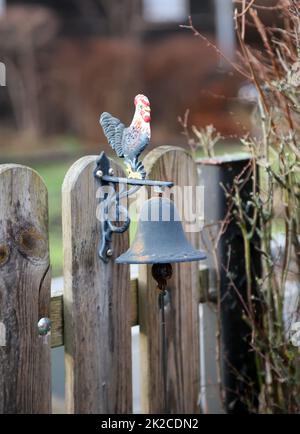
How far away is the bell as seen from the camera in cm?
246

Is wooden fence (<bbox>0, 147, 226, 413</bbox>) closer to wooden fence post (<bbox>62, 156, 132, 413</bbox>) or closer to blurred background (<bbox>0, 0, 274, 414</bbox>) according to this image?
wooden fence post (<bbox>62, 156, 132, 413</bbox>)

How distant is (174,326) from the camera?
3.01 meters

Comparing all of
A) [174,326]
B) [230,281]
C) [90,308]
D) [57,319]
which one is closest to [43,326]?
[57,319]

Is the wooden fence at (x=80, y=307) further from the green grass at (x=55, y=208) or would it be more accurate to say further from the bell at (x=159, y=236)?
the green grass at (x=55, y=208)

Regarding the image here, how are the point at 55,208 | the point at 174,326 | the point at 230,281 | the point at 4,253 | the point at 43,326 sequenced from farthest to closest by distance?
the point at 55,208 → the point at 230,281 → the point at 174,326 → the point at 43,326 → the point at 4,253

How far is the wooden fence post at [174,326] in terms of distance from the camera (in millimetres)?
2895

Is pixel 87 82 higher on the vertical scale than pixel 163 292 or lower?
higher

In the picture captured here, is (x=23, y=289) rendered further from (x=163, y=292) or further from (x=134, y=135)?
(x=134, y=135)

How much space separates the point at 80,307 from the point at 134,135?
0.58 m

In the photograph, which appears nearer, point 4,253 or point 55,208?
point 4,253

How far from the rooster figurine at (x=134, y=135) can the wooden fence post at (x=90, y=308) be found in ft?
0.35

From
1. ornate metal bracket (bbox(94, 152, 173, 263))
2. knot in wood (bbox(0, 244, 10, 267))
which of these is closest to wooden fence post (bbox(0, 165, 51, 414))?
knot in wood (bbox(0, 244, 10, 267))
